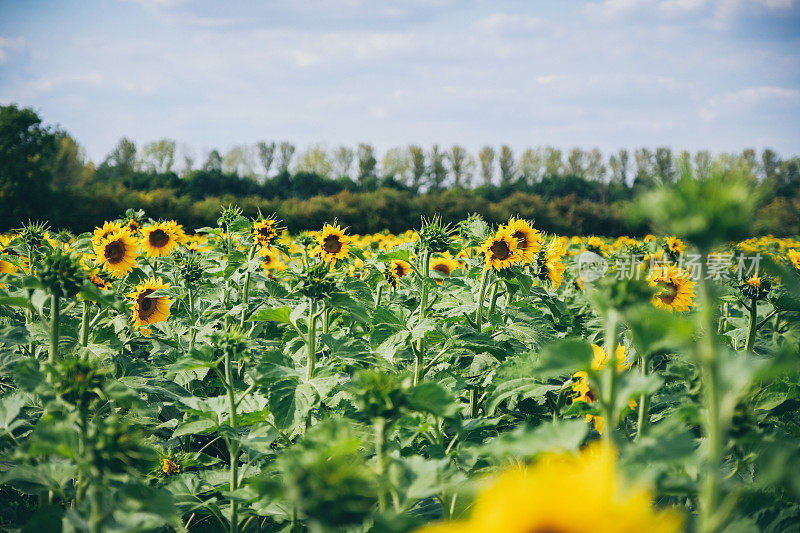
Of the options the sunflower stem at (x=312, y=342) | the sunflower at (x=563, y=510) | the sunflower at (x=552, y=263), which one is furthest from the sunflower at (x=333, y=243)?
the sunflower at (x=563, y=510)

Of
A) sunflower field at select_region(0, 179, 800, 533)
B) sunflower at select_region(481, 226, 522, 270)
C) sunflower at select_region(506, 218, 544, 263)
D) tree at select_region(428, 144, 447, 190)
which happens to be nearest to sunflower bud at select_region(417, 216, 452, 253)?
sunflower field at select_region(0, 179, 800, 533)

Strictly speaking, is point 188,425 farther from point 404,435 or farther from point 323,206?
point 323,206

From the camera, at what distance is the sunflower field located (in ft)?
2.96

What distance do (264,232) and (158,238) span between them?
4.34 ft

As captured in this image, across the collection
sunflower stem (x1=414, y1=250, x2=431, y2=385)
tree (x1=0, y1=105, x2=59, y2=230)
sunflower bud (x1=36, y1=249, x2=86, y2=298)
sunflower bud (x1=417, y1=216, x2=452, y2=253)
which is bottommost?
sunflower stem (x1=414, y1=250, x2=431, y2=385)

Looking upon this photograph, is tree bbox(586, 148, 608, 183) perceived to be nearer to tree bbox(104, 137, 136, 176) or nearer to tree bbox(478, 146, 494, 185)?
tree bbox(478, 146, 494, 185)

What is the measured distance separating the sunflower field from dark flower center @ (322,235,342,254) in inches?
0.7

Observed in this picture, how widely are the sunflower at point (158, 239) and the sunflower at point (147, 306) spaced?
1.04 metres

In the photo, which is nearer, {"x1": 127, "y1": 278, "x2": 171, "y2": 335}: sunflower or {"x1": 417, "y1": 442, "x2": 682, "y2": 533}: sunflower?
{"x1": 417, "y1": 442, "x2": 682, "y2": 533}: sunflower

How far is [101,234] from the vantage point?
436 cm

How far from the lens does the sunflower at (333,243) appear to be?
13.3 ft

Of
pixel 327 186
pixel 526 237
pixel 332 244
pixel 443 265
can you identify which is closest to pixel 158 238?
pixel 332 244

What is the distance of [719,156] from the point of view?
95cm

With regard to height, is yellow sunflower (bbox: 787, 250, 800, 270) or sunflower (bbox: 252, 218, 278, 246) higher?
sunflower (bbox: 252, 218, 278, 246)
